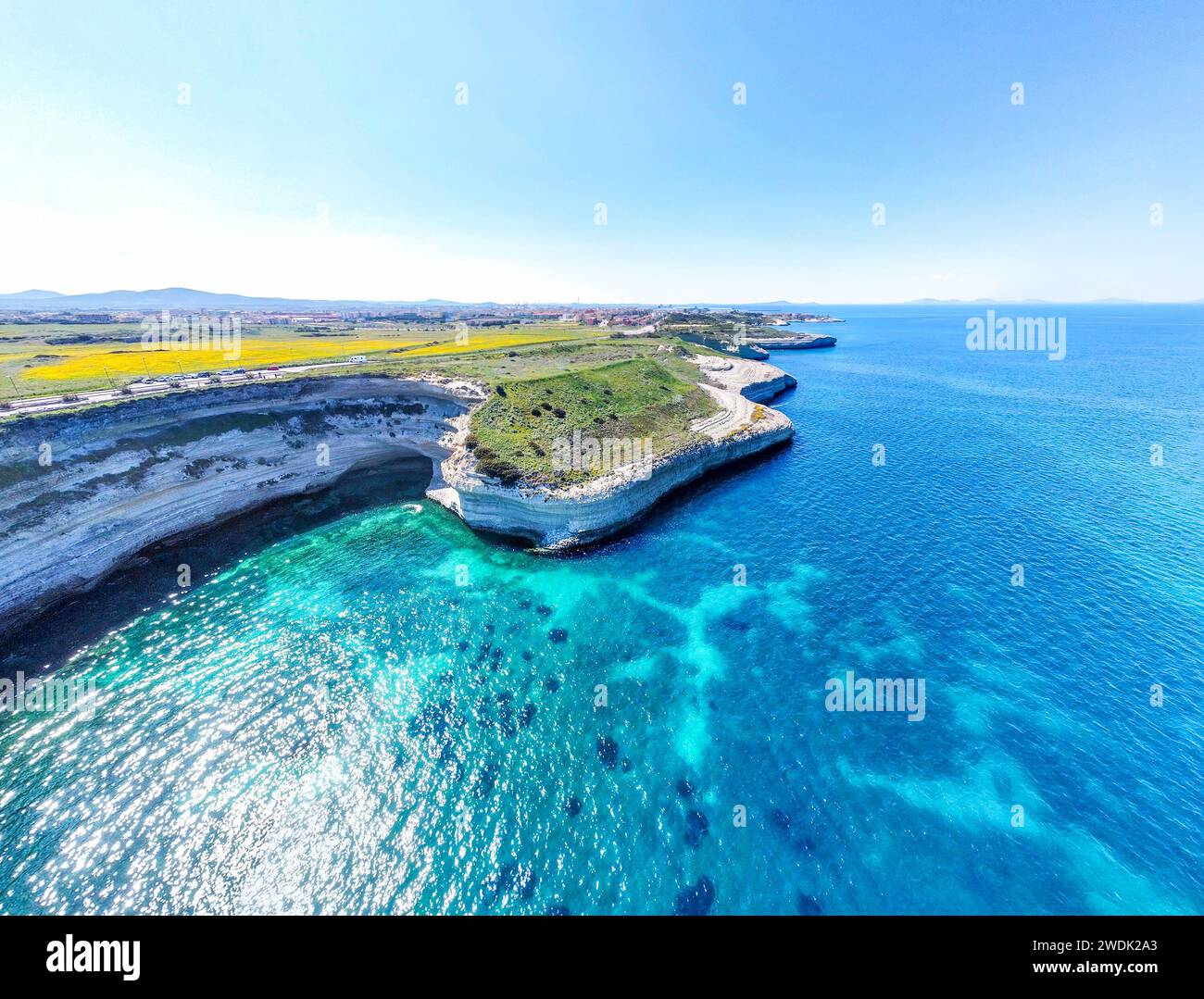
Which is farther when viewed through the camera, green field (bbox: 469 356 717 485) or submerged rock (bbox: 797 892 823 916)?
green field (bbox: 469 356 717 485)

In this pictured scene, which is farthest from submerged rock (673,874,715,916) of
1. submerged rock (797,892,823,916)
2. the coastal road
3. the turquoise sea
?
the coastal road

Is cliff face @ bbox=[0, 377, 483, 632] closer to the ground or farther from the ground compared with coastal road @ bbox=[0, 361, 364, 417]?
closer to the ground

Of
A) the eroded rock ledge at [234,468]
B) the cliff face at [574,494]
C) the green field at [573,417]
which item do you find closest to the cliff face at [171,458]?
the eroded rock ledge at [234,468]

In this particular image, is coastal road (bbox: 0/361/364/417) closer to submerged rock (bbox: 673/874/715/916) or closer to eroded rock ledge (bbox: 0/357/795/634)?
eroded rock ledge (bbox: 0/357/795/634)

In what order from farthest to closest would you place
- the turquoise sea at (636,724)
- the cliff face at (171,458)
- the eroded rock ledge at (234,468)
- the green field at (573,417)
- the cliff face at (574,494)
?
the green field at (573,417) < the cliff face at (574,494) < the eroded rock ledge at (234,468) < the cliff face at (171,458) < the turquoise sea at (636,724)

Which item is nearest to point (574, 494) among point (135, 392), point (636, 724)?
point (636, 724)

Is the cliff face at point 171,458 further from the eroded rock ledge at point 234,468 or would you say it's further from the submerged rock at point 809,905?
the submerged rock at point 809,905

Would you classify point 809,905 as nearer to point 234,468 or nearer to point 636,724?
point 636,724

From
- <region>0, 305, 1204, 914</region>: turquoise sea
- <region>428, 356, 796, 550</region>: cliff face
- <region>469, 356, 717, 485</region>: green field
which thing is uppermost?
<region>469, 356, 717, 485</region>: green field
